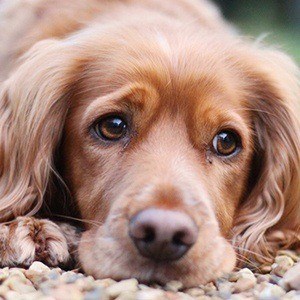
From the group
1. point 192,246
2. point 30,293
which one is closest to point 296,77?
point 192,246

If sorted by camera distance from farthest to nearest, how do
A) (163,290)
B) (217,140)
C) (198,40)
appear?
1. (198,40)
2. (217,140)
3. (163,290)

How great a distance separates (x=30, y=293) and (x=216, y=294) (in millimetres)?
764

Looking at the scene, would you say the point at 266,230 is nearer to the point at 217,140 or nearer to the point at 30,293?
the point at 217,140

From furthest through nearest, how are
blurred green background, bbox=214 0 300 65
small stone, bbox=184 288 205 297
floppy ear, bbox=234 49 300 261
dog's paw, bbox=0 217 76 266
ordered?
blurred green background, bbox=214 0 300 65 → floppy ear, bbox=234 49 300 261 → dog's paw, bbox=0 217 76 266 → small stone, bbox=184 288 205 297

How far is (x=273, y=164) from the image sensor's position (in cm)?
427

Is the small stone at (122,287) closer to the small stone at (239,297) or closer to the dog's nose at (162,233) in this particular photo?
the dog's nose at (162,233)

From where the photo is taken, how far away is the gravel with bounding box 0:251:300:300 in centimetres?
273

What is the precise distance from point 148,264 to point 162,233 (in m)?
0.20

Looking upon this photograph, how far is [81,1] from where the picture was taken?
475 cm

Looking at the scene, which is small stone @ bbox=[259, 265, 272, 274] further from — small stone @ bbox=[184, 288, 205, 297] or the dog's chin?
small stone @ bbox=[184, 288, 205, 297]

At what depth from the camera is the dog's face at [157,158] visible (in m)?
3.17

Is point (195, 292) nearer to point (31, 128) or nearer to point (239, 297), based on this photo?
point (239, 297)

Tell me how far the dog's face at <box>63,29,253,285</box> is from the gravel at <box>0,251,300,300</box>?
70 millimetres

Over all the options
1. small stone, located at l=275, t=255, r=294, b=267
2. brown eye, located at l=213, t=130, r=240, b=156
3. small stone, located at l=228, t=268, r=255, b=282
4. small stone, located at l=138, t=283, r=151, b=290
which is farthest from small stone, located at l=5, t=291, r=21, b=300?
small stone, located at l=275, t=255, r=294, b=267
